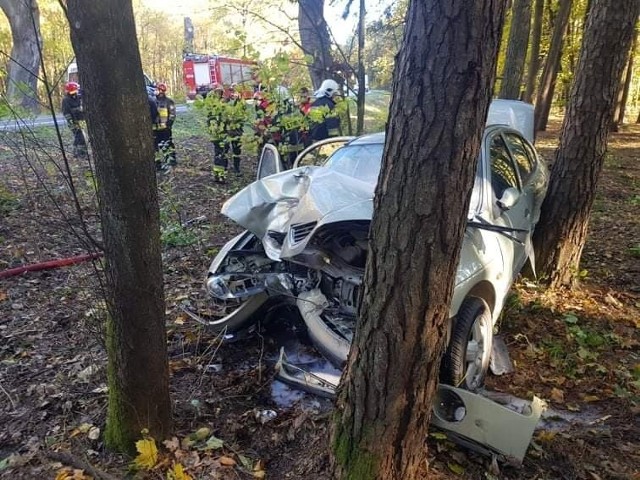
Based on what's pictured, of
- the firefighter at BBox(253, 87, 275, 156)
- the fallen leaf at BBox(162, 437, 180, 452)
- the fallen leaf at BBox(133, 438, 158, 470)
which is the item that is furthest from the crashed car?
the firefighter at BBox(253, 87, 275, 156)

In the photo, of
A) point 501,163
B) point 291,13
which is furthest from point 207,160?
point 501,163

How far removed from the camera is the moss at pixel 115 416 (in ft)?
8.24

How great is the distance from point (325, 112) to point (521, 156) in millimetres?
2991

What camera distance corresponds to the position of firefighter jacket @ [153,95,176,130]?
30.8 feet

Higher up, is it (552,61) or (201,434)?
(552,61)

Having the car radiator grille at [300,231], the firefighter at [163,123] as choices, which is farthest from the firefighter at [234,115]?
the car radiator grille at [300,231]

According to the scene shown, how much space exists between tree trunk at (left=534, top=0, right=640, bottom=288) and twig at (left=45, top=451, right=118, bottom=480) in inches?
166

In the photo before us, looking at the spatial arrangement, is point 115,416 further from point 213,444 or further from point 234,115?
point 234,115

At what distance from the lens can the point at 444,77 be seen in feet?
5.85

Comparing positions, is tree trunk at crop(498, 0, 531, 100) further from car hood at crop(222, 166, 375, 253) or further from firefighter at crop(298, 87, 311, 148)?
car hood at crop(222, 166, 375, 253)

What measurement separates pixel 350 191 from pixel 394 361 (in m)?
1.79

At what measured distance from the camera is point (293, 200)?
13.4ft

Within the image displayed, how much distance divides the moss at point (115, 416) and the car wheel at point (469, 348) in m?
1.84

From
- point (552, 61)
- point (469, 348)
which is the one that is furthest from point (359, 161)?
point (552, 61)
